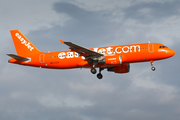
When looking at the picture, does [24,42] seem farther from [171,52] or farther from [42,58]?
[171,52]

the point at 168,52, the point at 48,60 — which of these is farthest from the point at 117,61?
the point at 48,60

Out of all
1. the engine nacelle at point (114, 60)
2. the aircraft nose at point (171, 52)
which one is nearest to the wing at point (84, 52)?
the engine nacelle at point (114, 60)

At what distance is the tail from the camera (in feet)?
194

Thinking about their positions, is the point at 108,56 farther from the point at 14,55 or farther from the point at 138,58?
the point at 14,55

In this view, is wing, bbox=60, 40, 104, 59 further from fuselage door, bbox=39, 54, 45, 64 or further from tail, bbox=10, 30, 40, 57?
tail, bbox=10, 30, 40, 57

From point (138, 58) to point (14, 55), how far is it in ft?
75.8

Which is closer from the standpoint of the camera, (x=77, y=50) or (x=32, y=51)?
(x=77, y=50)

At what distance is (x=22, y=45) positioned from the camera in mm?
59906

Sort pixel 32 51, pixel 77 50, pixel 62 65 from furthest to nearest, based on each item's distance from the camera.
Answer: pixel 32 51
pixel 62 65
pixel 77 50

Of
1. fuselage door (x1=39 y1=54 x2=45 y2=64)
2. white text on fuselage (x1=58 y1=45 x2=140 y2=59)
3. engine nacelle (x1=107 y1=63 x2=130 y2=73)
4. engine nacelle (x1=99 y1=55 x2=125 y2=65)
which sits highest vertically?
white text on fuselage (x1=58 y1=45 x2=140 y2=59)

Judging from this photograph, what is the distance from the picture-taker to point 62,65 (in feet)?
181

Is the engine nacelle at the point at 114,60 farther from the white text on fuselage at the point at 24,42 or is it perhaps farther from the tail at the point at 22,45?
the white text on fuselage at the point at 24,42

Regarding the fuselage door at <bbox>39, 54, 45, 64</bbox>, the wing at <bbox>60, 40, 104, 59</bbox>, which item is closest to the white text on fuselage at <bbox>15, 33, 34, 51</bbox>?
the fuselage door at <bbox>39, 54, 45, 64</bbox>

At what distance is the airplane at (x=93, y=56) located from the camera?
51.3 m
